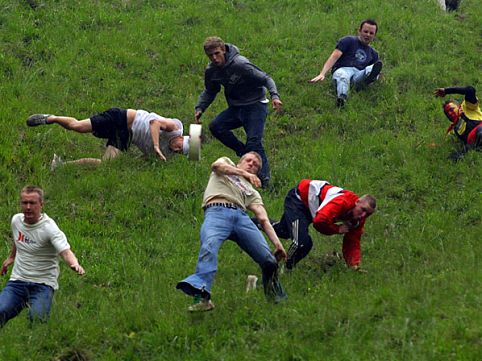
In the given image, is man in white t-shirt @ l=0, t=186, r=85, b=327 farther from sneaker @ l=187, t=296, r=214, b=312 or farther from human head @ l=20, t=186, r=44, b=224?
sneaker @ l=187, t=296, r=214, b=312

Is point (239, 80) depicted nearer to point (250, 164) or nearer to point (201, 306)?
point (250, 164)

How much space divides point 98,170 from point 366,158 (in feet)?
12.9

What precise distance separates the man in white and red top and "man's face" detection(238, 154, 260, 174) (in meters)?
0.81

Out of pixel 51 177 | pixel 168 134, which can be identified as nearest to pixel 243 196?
pixel 168 134

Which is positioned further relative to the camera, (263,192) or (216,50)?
(263,192)

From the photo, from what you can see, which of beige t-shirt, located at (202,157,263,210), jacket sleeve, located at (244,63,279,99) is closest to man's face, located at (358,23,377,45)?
jacket sleeve, located at (244,63,279,99)

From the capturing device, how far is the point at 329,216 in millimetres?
8891

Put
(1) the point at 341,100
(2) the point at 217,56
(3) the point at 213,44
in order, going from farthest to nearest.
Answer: (1) the point at 341,100 → (2) the point at 217,56 → (3) the point at 213,44

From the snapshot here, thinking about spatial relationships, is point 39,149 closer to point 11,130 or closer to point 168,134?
point 11,130

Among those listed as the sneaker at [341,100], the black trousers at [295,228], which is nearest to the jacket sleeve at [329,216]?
the black trousers at [295,228]

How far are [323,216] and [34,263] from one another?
2897 mm

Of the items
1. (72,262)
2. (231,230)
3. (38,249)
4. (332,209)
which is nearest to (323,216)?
(332,209)

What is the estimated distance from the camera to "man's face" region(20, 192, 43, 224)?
7.73 meters

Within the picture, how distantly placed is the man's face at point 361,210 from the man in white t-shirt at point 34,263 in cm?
294
